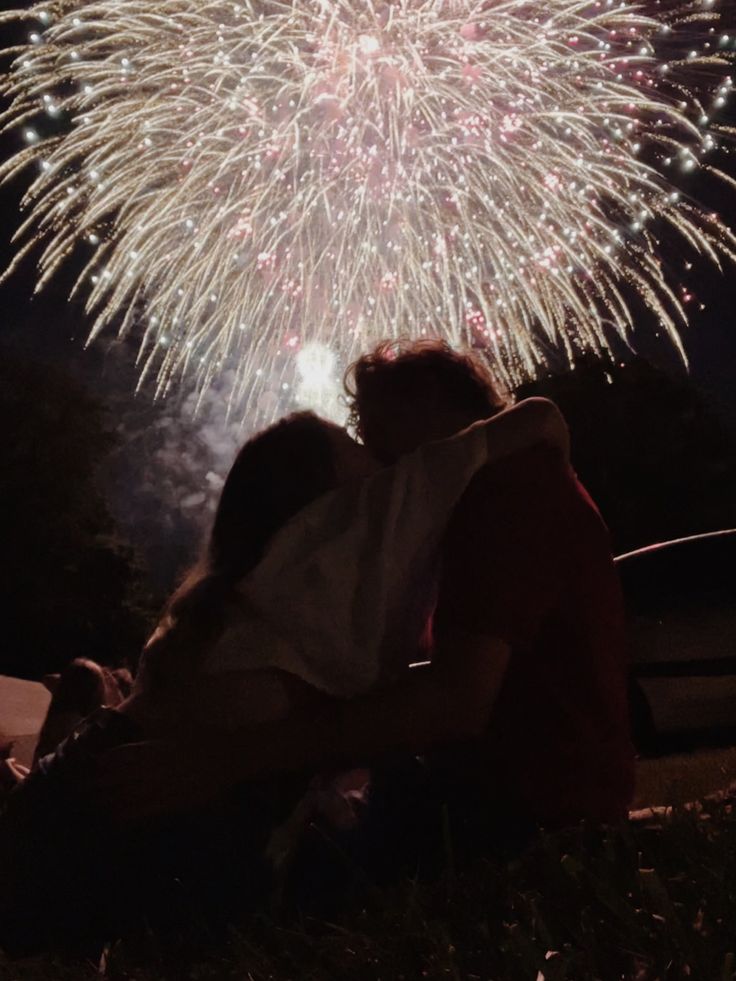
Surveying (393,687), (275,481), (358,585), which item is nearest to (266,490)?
(275,481)

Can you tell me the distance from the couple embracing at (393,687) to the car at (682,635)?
2.76 metres

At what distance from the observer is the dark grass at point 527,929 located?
159 cm

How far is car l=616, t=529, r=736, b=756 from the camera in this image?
522 cm

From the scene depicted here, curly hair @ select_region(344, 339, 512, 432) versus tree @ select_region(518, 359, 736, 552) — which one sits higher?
tree @ select_region(518, 359, 736, 552)

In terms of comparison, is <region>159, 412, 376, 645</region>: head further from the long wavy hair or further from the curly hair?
Answer: the curly hair

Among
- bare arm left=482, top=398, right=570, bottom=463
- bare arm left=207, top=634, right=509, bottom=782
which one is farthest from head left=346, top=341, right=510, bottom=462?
bare arm left=207, top=634, right=509, bottom=782

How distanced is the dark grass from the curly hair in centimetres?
104

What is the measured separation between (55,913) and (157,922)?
0.21 meters

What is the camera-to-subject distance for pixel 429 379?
2.79 meters

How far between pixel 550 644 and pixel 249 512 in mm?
768

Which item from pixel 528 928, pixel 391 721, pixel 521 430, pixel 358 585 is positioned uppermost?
pixel 521 430

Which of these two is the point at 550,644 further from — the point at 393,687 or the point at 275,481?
the point at 275,481

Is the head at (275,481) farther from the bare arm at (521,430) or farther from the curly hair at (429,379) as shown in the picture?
the bare arm at (521,430)

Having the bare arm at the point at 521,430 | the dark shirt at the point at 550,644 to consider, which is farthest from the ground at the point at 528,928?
the bare arm at the point at 521,430
